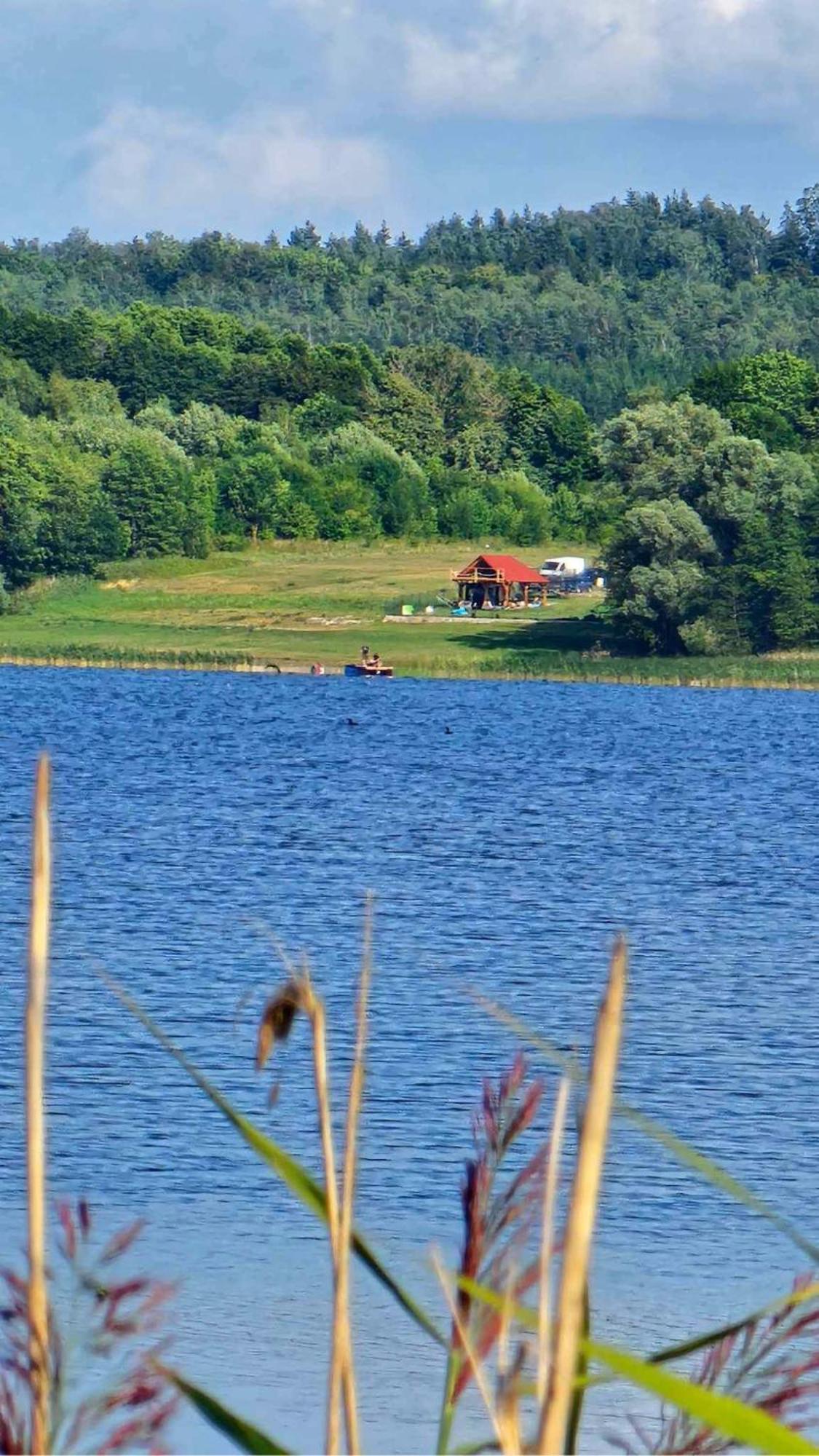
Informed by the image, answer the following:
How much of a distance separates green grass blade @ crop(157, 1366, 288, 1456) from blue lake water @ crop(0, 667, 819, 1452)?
55cm

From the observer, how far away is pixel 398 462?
13962 centimetres

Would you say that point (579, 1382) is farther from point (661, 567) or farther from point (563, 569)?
point (563, 569)

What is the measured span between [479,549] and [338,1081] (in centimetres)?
11536

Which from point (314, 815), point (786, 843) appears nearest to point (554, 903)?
point (786, 843)

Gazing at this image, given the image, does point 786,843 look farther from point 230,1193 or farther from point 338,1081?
point 230,1193

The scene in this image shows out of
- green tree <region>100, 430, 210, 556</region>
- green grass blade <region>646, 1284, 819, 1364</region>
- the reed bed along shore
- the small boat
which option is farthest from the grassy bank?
green grass blade <region>646, 1284, 819, 1364</region>

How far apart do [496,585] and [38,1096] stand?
11366 cm

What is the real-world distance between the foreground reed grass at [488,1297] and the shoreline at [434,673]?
8846 centimetres

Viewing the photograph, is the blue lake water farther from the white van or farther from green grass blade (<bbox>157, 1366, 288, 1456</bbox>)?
the white van

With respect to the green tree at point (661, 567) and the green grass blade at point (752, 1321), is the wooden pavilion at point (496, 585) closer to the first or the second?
the green tree at point (661, 567)

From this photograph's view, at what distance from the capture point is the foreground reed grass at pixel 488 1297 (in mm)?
1759

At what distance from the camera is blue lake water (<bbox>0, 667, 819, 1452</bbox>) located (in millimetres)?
11578

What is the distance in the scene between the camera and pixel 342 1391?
250cm

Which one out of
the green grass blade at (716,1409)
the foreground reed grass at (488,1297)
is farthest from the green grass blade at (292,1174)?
the green grass blade at (716,1409)
